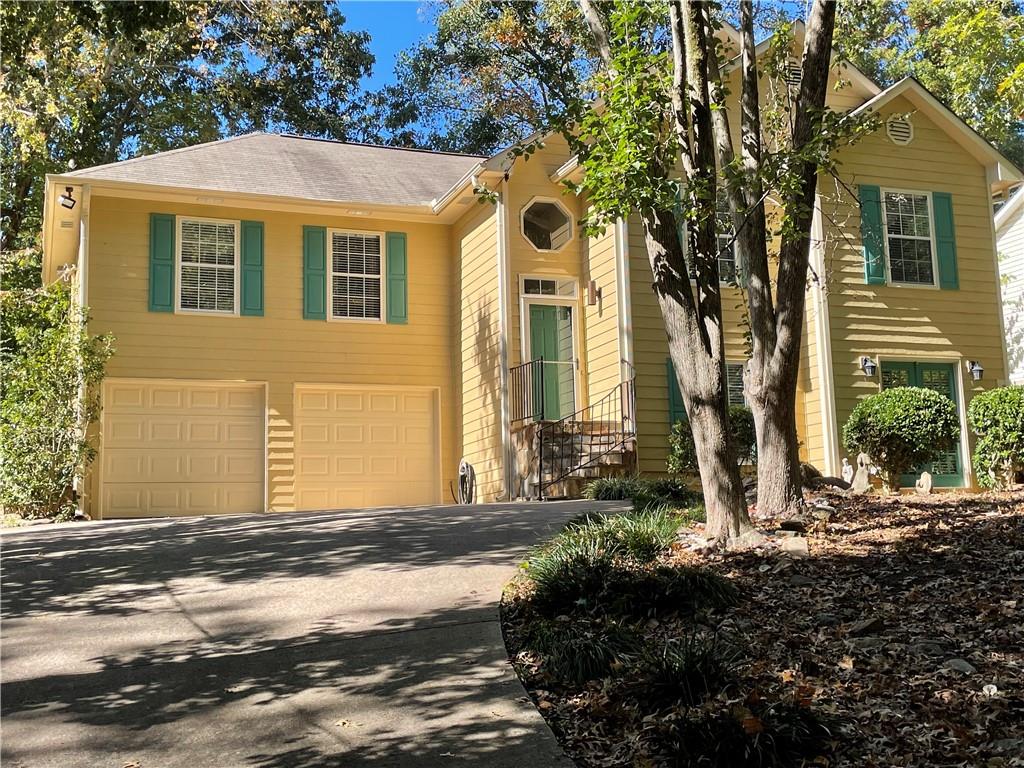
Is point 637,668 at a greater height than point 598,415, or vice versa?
point 598,415

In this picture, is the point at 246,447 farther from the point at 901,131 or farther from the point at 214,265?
the point at 901,131

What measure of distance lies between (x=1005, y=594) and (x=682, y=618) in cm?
182

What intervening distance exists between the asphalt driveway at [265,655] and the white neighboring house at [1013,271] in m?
17.0

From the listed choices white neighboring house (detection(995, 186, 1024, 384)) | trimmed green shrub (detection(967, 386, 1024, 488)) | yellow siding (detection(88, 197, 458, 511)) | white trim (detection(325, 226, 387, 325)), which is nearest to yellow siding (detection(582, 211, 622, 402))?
yellow siding (detection(88, 197, 458, 511))

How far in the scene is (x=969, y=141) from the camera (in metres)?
15.5

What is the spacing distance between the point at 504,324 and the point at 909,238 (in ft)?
21.6

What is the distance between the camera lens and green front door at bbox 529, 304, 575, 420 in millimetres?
14664

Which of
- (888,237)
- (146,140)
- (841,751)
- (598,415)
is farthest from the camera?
(146,140)

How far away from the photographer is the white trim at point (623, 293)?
1346cm

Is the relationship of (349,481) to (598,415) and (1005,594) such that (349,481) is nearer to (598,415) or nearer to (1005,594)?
(598,415)

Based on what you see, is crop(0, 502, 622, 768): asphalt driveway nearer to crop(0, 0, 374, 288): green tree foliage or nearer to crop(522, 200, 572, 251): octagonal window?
crop(522, 200, 572, 251): octagonal window

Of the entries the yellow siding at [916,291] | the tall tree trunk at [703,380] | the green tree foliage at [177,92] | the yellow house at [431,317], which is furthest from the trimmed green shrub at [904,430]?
the green tree foliage at [177,92]

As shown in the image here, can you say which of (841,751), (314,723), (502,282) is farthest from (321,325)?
(841,751)

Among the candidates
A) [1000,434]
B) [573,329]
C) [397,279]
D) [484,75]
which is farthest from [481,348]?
[484,75]
